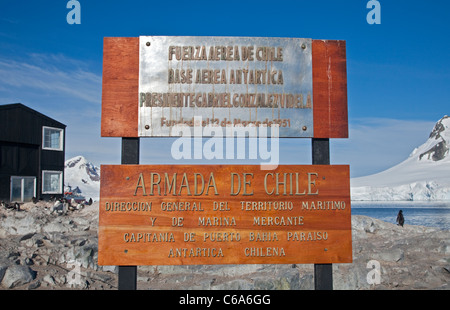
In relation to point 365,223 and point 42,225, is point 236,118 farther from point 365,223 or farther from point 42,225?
point 365,223

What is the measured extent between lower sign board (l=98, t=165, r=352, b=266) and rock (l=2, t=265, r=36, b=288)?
18.9 ft

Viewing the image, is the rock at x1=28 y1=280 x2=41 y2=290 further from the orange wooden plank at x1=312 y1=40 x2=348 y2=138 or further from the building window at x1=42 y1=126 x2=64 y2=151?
the building window at x1=42 y1=126 x2=64 y2=151

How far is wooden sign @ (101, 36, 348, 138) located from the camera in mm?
6566

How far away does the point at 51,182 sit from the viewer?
3284cm

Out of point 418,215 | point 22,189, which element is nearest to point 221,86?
point 22,189

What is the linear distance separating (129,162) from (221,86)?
2203 mm

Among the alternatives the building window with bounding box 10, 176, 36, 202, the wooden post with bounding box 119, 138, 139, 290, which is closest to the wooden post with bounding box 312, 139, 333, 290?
the wooden post with bounding box 119, 138, 139, 290

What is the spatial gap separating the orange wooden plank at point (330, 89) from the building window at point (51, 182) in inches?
1207

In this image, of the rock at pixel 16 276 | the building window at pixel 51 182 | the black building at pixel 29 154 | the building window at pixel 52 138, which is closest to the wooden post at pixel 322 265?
the rock at pixel 16 276

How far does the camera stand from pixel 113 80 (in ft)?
21.7

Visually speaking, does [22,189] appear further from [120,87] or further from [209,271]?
[120,87]

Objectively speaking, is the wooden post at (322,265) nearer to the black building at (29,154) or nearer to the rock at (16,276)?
the rock at (16,276)
